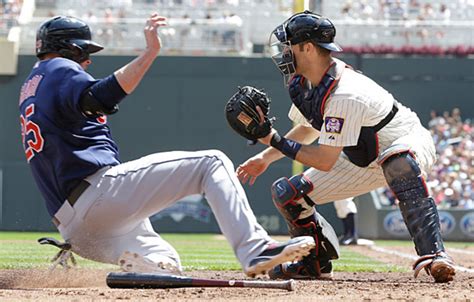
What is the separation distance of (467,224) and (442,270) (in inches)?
443

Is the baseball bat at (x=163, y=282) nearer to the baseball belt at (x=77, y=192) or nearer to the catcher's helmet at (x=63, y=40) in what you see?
the baseball belt at (x=77, y=192)

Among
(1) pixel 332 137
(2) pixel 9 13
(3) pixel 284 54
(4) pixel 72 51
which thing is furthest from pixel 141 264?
(2) pixel 9 13

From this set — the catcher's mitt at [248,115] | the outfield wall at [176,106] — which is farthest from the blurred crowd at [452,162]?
the catcher's mitt at [248,115]

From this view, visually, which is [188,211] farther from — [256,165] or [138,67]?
[138,67]

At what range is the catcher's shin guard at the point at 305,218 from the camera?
20.9 feet

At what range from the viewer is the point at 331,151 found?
577 centimetres

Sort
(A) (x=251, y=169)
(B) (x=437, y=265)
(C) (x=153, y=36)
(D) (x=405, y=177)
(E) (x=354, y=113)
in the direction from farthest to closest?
(A) (x=251, y=169), (D) (x=405, y=177), (E) (x=354, y=113), (B) (x=437, y=265), (C) (x=153, y=36)

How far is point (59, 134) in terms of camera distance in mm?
4859

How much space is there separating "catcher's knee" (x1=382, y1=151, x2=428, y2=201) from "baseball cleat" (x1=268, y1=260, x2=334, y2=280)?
3.15 ft

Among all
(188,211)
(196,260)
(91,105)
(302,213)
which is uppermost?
(91,105)

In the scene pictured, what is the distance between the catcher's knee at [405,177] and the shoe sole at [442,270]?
1.52 feet

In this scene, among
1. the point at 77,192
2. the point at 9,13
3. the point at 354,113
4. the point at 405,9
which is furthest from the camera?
the point at 405,9

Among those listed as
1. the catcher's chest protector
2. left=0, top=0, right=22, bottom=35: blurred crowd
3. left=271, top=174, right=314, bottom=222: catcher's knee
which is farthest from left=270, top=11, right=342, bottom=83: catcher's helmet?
left=0, top=0, right=22, bottom=35: blurred crowd

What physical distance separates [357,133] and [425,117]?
1363 cm
